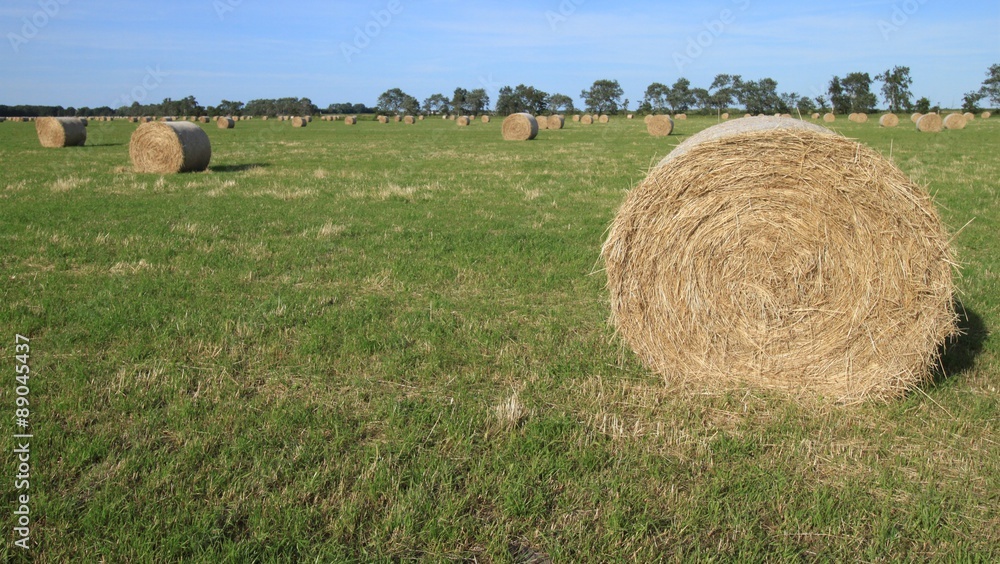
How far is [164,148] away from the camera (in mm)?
18547

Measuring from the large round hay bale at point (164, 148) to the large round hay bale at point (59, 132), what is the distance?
14.3 metres

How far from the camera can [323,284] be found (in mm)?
7844

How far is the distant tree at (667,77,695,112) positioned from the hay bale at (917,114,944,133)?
57.4 m

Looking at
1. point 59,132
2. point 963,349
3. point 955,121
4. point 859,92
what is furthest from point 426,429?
point 859,92

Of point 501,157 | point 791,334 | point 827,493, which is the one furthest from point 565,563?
point 501,157

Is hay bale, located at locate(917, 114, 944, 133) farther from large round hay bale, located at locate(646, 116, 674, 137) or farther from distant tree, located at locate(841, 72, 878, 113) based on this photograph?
distant tree, located at locate(841, 72, 878, 113)

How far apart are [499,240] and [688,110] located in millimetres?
99430

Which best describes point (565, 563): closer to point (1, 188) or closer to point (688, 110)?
point (1, 188)

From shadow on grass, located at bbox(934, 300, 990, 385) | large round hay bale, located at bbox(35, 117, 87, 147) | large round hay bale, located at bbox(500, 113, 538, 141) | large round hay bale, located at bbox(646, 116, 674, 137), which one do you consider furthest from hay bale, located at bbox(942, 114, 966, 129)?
large round hay bale, located at bbox(35, 117, 87, 147)

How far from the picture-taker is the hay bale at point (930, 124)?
1754 inches

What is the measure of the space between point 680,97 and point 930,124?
6131 centimetres

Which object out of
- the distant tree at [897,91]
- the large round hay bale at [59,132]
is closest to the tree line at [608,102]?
the distant tree at [897,91]

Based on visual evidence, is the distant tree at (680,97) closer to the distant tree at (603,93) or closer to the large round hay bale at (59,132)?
the distant tree at (603,93)

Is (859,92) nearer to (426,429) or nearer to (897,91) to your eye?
(897,91)
